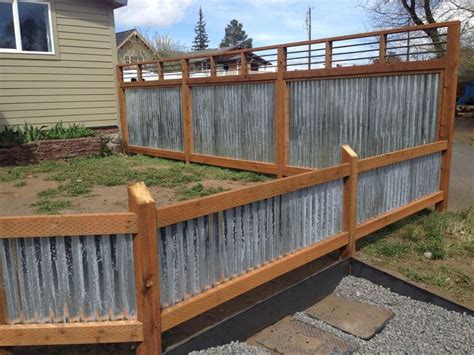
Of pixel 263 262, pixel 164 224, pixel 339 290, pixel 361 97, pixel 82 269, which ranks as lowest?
pixel 339 290

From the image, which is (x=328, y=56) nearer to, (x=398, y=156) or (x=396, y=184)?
(x=398, y=156)

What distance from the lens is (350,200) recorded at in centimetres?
410

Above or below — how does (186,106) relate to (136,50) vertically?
below

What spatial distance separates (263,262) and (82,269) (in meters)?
1.37

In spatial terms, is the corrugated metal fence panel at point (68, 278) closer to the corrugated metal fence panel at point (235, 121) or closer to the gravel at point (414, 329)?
the gravel at point (414, 329)

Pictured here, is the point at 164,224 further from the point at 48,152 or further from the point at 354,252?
the point at 48,152

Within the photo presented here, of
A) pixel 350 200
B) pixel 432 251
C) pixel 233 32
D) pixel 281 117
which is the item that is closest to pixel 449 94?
pixel 432 251

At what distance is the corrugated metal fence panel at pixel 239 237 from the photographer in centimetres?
272

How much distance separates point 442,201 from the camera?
5992mm

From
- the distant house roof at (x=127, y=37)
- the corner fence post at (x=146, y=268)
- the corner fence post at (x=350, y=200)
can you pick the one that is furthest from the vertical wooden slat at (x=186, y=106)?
the distant house roof at (x=127, y=37)

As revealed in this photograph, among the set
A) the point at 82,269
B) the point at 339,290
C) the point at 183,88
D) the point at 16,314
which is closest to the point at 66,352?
the point at 16,314

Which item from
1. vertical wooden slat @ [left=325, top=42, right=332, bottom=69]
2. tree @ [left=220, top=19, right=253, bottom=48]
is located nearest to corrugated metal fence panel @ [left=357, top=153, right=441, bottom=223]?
vertical wooden slat @ [left=325, top=42, right=332, bottom=69]

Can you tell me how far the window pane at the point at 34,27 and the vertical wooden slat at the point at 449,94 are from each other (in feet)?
29.2

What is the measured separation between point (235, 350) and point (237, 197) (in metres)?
1.01
